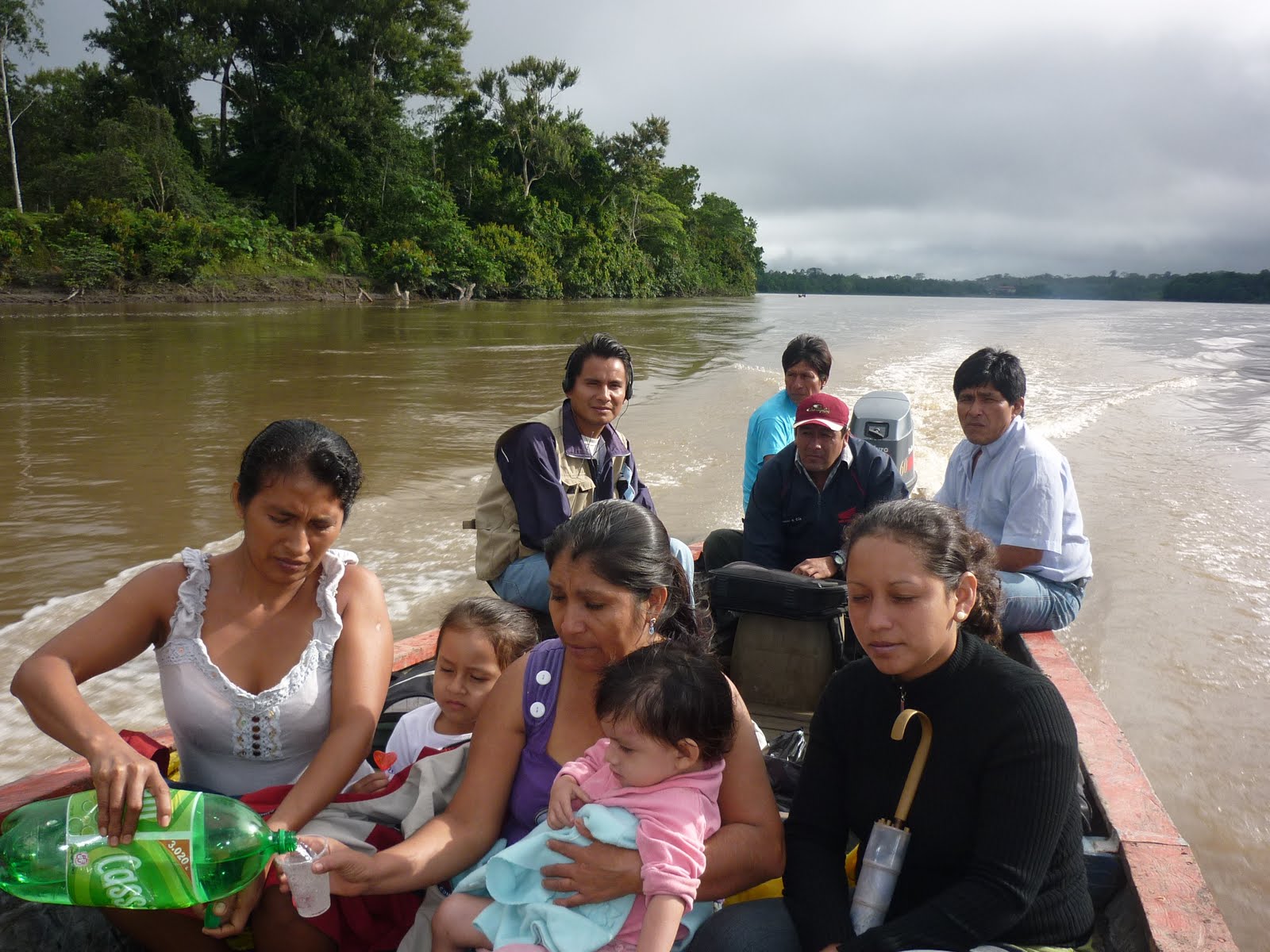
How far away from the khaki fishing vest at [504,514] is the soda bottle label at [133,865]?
1960mm

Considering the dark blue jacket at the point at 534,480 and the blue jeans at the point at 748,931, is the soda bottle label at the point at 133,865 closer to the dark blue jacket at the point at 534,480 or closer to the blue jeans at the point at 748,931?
the blue jeans at the point at 748,931

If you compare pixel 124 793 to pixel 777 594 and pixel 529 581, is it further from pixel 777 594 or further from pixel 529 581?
pixel 777 594

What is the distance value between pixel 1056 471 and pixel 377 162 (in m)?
33.6

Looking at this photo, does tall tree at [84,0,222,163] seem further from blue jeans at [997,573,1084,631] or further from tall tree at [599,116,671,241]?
blue jeans at [997,573,1084,631]

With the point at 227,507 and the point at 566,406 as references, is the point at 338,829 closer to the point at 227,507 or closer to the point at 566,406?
the point at 566,406

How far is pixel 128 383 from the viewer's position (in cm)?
1134

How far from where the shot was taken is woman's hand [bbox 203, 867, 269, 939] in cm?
156

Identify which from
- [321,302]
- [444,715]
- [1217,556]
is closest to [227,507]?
[444,715]

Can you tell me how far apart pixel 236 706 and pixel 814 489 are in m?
2.44

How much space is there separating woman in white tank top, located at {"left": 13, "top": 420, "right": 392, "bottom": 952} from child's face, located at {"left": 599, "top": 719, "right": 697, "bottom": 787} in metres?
0.57

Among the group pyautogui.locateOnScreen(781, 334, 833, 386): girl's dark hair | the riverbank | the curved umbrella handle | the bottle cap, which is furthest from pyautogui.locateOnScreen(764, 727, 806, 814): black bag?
the riverbank

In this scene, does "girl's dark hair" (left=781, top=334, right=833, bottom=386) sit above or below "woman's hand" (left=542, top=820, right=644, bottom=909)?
above

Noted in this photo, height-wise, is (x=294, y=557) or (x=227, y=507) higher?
(x=294, y=557)

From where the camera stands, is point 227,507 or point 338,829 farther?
point 227,507
